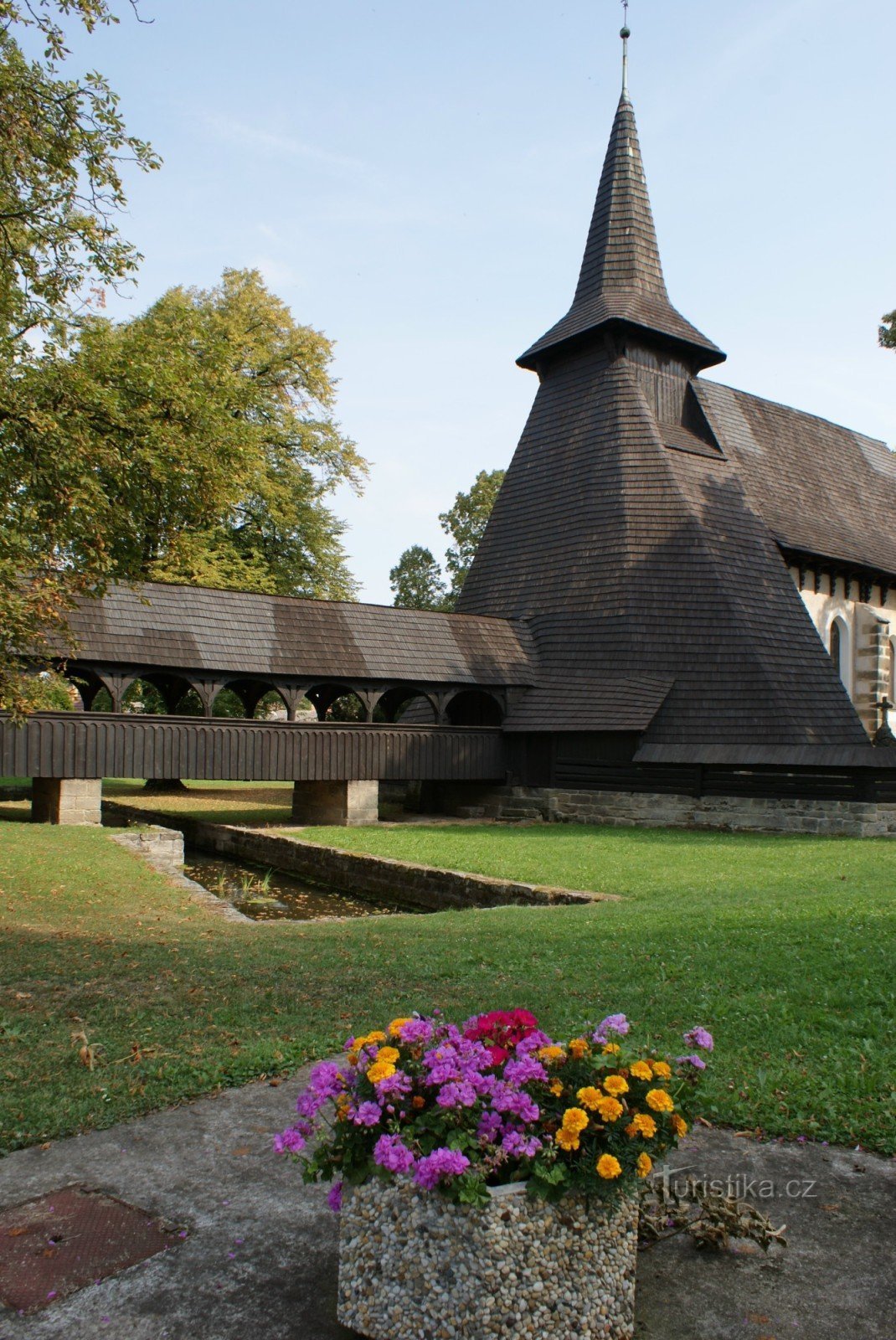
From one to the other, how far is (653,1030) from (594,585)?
670 inches

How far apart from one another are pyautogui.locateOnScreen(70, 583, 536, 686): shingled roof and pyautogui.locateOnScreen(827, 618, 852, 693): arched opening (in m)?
8.08

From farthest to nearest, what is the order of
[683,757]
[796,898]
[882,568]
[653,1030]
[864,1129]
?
1. [882,568]
2. [683,757]
3. [796,898]
4. [653,1030]
5. [864,1129]

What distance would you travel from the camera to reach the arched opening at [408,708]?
77.2 feet

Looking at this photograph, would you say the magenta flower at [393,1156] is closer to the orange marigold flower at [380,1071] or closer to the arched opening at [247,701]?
the orange marigold flower at [380,1071]

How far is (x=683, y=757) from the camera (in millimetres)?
18406

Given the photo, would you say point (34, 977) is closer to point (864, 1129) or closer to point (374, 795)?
point (864, 1129)

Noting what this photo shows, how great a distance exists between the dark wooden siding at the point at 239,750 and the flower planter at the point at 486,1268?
46.6 feet

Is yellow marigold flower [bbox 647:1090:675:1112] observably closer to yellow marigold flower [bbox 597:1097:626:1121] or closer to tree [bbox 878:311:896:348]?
yellow marigold flower [bbox 597:1097:626:1121]

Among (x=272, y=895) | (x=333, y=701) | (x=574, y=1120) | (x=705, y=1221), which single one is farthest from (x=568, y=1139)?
(x=333, y=701)

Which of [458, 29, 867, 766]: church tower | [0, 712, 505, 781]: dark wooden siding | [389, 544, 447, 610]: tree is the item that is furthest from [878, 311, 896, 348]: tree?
[389, 544, 447, 610]: tree

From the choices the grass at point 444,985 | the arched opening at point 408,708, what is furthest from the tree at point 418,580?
the grass at point 444,985

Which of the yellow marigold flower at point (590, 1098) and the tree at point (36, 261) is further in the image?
the tree at point (36, 261)

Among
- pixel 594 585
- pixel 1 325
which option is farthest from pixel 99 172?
pixel 594 585

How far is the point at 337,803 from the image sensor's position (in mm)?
19469
